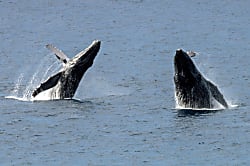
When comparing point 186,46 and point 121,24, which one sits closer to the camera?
point 186,46

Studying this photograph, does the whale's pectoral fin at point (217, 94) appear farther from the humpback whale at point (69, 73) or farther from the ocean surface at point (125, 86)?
the humpback whale at point (69, 73)

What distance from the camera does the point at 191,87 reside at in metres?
57.7

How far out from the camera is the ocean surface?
51.0m

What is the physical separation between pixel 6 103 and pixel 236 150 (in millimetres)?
15143

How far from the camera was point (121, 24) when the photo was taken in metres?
107

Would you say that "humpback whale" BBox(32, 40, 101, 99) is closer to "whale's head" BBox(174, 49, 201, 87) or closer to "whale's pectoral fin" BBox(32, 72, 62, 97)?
"whale's pectoral fin" BBox(32, 72, 62, 97)

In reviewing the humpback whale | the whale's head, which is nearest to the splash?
the humpback whale

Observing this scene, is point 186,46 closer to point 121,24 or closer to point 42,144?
point 121,24

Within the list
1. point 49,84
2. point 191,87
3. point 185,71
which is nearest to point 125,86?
point 49,84

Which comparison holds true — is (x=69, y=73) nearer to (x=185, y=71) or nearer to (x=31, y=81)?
(x=185, y=71)

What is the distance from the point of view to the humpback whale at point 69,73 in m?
61.5

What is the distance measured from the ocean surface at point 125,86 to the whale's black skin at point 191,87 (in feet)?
2.40

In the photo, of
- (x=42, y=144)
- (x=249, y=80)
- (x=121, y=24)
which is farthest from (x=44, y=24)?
(x=42, y=144)

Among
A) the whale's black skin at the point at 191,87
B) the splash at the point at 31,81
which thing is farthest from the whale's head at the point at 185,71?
the splash at the point at 31,81
